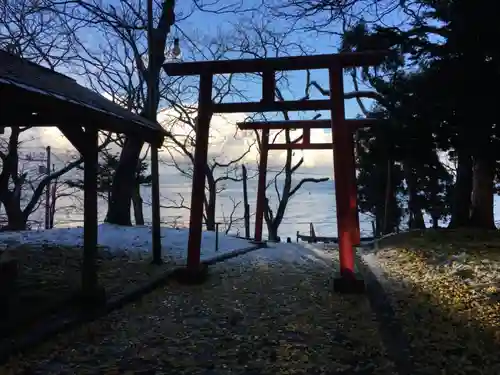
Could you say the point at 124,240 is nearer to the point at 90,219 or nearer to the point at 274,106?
the point at 274,106

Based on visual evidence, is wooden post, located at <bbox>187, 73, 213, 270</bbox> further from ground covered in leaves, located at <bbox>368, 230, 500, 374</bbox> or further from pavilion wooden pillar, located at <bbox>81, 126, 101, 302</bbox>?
ground covered in leaves, located at <bbox>368, 230, 500, 374</bbox>

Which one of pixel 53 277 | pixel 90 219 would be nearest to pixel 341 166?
pixel 90 219

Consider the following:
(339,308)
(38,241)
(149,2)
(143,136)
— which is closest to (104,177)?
(38,241)

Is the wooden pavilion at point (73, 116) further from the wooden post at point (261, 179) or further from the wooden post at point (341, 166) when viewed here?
Answer: the wooden post at point (261, 179)

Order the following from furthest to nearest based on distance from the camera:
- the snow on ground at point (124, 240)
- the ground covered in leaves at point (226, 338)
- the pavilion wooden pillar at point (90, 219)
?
the snow on ground at point (124, 240), the pavilion wooden pillar at point (90, 219), the ground covered in leaves at point (226, 338)

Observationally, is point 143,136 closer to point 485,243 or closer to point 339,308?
point 339,308

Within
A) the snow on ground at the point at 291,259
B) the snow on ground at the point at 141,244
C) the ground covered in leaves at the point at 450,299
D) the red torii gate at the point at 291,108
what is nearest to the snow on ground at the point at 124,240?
the snow on ground at the point at 141,244

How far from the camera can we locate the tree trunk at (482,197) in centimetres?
928

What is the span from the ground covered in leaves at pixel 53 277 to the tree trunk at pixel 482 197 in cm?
646

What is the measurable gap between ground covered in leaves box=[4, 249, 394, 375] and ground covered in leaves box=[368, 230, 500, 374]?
1.28ft

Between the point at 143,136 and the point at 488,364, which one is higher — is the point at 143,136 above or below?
above

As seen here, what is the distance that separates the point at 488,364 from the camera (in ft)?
11.2

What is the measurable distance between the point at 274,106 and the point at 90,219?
2937 mm

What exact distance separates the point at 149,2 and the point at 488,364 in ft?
24.3
